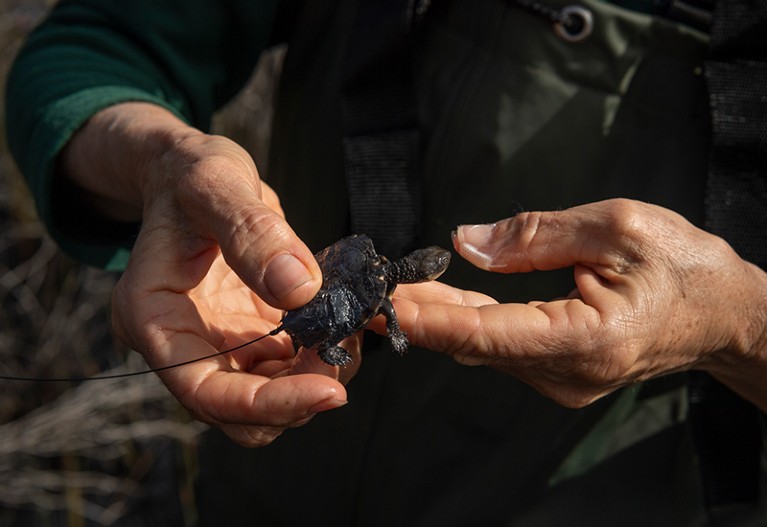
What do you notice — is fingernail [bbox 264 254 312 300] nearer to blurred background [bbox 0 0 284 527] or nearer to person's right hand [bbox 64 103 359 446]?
person's right hand [bbox 64 103 359 446]

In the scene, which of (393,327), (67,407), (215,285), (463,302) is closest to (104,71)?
(215,285)

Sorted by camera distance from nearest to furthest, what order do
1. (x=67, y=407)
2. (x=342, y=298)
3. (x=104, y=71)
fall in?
(x=342, y=298), (x=104, y=71), (x=67, y=407)

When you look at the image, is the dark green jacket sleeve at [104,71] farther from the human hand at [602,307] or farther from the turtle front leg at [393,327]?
the human hand at [602,307]

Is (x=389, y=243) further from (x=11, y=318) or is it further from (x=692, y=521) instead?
(x=11, y=318)

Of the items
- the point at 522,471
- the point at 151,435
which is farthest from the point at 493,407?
the point at 151,435

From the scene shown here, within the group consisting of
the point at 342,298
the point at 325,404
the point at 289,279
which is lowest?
the point at 342,298

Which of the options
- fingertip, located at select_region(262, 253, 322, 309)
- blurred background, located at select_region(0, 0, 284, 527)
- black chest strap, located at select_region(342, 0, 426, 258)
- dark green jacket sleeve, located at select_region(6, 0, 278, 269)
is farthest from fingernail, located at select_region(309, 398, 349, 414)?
blurred background, located at select_region(0, 0, 284, 527)

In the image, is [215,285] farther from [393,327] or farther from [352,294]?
[393,327]
